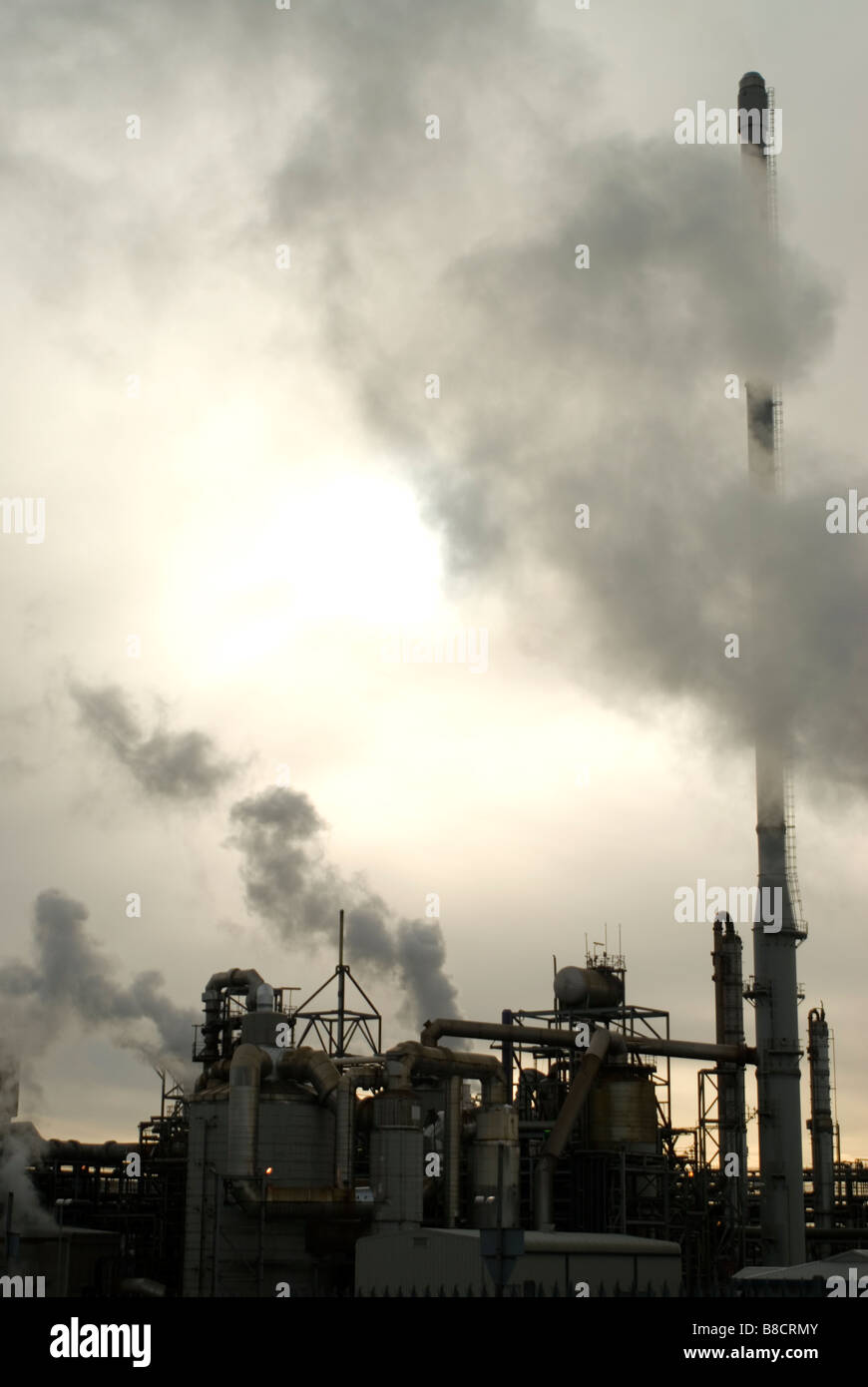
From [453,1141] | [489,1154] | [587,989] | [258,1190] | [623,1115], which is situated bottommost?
[258,1190]

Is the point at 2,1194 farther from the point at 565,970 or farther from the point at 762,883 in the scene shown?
the point at 762,883

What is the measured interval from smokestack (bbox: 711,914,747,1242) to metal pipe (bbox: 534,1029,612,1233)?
36.1 feet

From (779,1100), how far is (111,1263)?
29.5 metres

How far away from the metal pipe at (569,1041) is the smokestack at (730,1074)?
6.72 feet

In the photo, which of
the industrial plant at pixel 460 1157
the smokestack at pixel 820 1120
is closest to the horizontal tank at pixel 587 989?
the industrial plant at pixel 460 1157

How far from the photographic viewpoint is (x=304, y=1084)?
5653cm

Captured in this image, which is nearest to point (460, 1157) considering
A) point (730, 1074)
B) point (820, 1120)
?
point (730, 1074)

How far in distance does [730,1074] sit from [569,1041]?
11.4 meters

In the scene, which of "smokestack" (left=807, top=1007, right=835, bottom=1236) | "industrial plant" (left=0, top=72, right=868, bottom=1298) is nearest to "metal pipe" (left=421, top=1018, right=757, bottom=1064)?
"industrial plant" (left=0, top=72, right=868, bottom=1298)

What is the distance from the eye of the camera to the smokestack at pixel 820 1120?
87.1 meters

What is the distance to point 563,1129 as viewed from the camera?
60219mm

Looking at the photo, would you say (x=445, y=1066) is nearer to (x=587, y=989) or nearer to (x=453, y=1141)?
(x=453, y=1141)

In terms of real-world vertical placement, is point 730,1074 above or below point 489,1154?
above
